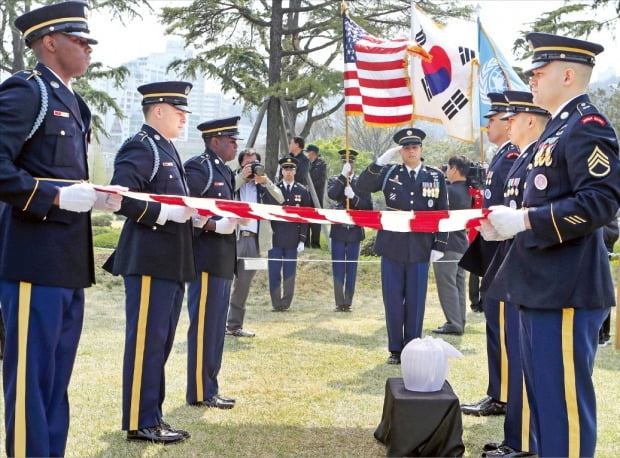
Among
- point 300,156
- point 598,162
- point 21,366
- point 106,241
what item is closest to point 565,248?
point 598,162

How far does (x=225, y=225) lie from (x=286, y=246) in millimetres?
5978

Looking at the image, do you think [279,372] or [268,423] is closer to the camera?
[268,423]

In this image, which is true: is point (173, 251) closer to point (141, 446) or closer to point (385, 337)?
point (141, 446)

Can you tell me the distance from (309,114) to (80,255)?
62.4ft

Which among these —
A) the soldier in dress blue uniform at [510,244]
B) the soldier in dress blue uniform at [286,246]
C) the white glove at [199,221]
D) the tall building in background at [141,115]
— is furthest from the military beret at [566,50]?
the tall building in background at [141,115]

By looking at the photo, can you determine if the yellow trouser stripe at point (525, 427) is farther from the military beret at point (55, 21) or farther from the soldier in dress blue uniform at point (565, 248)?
the military beret at point (55, 21)

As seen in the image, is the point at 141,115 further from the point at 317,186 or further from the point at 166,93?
the point at 166,93

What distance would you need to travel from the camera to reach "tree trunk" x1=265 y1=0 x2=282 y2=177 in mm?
17531

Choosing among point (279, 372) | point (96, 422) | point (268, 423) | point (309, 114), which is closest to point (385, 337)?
point (279, 372)

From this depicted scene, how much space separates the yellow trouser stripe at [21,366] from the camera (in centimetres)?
330

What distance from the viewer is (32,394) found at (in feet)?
10.9

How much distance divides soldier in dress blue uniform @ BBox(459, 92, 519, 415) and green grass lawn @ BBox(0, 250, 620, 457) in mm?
152

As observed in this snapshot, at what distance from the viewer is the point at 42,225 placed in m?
3.36

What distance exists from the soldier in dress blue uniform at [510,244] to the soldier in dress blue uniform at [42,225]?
2314mm
